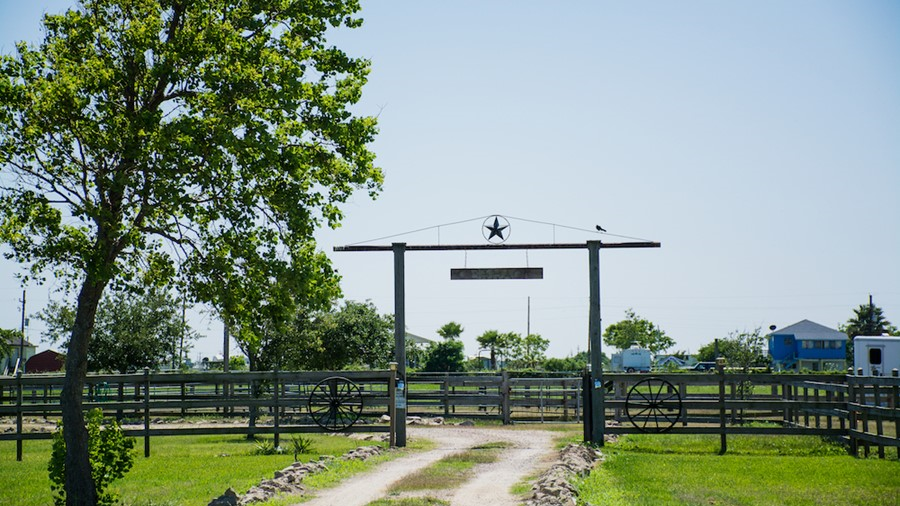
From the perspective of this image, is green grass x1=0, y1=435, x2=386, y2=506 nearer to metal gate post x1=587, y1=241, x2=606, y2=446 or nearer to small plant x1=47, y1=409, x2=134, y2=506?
small plant x1=47, y1=409, x2=134, y2=506

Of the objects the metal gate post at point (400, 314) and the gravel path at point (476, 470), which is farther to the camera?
the metal gate post at point (400, 314)

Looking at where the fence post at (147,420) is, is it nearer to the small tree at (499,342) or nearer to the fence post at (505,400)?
the fence post at (505,400)

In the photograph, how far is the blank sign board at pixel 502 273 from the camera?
19.3 metres

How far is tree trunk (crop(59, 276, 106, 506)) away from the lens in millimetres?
11477

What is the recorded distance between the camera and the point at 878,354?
103 feet

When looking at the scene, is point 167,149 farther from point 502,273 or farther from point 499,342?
point 499,342

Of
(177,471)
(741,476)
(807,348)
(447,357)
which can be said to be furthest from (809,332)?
(177,471)

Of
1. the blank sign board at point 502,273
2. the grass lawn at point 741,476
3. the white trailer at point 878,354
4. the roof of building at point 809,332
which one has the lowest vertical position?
the grass lawn at point 741,476

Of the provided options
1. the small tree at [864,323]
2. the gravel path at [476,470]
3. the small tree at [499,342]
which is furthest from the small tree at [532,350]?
the gravel path at [476,470]

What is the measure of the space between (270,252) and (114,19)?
371 centimetres

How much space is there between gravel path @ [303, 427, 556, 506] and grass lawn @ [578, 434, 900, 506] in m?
1.15

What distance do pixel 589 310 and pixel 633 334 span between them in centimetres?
7237

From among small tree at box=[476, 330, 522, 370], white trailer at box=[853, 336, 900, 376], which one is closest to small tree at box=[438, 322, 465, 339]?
small tree at box=[476, 330, 522, 370]

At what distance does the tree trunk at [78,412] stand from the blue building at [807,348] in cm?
6202
